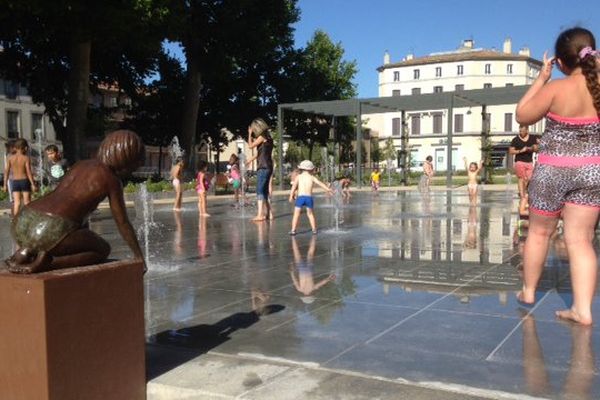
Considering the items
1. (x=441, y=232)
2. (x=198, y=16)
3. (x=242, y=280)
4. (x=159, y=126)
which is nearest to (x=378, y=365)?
(x=242, y=280)

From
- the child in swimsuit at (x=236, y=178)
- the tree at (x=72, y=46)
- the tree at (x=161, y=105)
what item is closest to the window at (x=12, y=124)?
the tree at (x=161, y=105)

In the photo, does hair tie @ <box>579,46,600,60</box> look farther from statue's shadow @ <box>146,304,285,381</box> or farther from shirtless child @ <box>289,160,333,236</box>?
shirtless child @ <box>289,160,333,236</box>

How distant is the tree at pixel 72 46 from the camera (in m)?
22.2

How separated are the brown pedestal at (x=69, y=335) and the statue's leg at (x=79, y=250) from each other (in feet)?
0.44

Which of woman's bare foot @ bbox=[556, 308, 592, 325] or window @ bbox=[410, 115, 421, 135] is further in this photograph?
window @ bbox=[410, 115, 421, 135]

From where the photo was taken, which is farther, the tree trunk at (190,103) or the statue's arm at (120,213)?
the tree trunk at (190,103)

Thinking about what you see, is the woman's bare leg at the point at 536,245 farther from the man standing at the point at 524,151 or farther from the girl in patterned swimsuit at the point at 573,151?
the man standing at the point at 524,151

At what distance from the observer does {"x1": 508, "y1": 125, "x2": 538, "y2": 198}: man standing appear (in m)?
9.89

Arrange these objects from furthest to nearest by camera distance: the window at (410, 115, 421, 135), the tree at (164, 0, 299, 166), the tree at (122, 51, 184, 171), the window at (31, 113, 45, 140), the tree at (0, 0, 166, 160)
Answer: the window at (410, 115, 421, 135) < the window at (31, 113, 45, 140) < the tree at (122, 51, 184, 171) < the tree at (164, 0, 299, 166) < the tree at (0, 0, 166, 160)

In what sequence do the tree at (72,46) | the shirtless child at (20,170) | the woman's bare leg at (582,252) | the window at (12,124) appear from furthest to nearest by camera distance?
1. the window at (12,124)
2. the tree at (72,46)
3. the shirtless child at (20,170)
4. the woman's bare leg at (582,252)

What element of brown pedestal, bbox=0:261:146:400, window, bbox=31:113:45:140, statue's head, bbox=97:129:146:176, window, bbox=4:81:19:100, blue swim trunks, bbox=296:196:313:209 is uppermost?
window, bbox=4:81:19:100

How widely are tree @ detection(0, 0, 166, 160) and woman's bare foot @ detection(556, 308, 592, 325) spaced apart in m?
20.1

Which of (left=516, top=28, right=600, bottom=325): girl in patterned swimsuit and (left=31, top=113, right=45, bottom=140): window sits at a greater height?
(left=31, top=113, right=45, bottom=140): window

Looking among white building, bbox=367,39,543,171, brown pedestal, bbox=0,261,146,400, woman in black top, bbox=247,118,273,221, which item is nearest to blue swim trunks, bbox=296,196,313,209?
woman in black top, bbox=247,118,273,221
